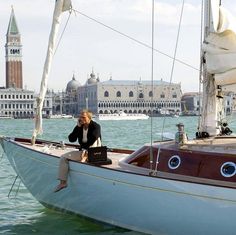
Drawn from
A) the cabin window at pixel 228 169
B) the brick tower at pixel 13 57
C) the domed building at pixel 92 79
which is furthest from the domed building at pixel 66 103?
the cabin window at pixel 228 169

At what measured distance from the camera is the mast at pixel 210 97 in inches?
355

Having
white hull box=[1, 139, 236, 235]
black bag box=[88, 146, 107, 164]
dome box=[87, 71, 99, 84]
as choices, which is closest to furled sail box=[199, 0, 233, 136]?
black bag box=[88, 146, 107, 164]

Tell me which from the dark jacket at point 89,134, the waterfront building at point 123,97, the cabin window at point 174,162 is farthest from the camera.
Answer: the waterfront building at point 123,97

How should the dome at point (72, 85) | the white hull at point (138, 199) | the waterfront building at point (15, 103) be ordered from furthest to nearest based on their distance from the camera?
1. the dome at point (72, 85)
2. the waterfront building at point (15, 103)
3. the white hull at point (138, 199)

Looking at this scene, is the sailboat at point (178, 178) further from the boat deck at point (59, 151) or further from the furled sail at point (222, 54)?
the boat deck at point (59, 151)

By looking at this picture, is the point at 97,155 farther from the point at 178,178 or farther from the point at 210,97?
the point at 210,97

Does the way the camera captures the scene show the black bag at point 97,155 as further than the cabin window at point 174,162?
Yes

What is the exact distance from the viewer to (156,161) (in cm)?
832

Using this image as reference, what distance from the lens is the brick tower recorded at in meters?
168

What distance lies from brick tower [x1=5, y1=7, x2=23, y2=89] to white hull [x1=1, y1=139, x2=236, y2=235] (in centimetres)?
15899

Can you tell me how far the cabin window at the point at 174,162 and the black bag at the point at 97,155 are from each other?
1.39m

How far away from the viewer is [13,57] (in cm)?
17238

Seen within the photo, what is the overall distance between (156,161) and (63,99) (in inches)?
6649

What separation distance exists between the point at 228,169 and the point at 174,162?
83 cm
